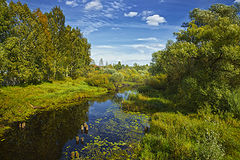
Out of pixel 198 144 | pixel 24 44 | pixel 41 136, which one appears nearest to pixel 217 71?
pixel 198 144

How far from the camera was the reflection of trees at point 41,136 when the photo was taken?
8.34 m

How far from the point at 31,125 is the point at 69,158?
748 cm

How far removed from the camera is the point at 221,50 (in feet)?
36.1

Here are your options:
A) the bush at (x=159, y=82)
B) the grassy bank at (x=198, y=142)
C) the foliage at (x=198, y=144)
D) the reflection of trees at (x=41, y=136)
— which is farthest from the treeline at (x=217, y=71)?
the bush at (x=159, y=82)

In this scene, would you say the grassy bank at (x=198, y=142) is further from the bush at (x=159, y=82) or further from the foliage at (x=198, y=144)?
the bush at (x=159, y=82)

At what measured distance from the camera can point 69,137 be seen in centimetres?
1075

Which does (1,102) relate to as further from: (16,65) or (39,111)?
(16,65)

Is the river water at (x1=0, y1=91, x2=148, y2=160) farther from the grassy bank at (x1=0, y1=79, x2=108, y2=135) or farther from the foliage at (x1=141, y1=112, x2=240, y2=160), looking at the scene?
the foliage at (x1=141, y1=112, x2=240, y2=160)

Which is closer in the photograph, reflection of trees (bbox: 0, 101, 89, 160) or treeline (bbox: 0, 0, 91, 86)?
reflection of trees (bbox: 0, 101, 89, 160)

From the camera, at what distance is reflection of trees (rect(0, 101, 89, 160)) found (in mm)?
8336

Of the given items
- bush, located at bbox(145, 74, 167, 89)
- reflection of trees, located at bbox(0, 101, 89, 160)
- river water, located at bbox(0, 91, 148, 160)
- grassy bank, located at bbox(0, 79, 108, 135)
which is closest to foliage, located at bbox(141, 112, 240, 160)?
river water, located at bbox(0, 91, 148, 160)

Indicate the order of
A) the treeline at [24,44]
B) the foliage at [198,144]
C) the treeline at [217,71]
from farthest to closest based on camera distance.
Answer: the treeline at [24,44] < the treeline at [217,71] < the foliage at [198,144]

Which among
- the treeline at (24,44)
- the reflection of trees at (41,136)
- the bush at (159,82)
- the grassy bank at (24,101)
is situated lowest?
the reflection of trees at (41,136)

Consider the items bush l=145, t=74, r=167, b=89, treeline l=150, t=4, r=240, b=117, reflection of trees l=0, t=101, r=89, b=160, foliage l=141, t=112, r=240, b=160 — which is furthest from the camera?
bush l=145, t=74, r=167, b=89
